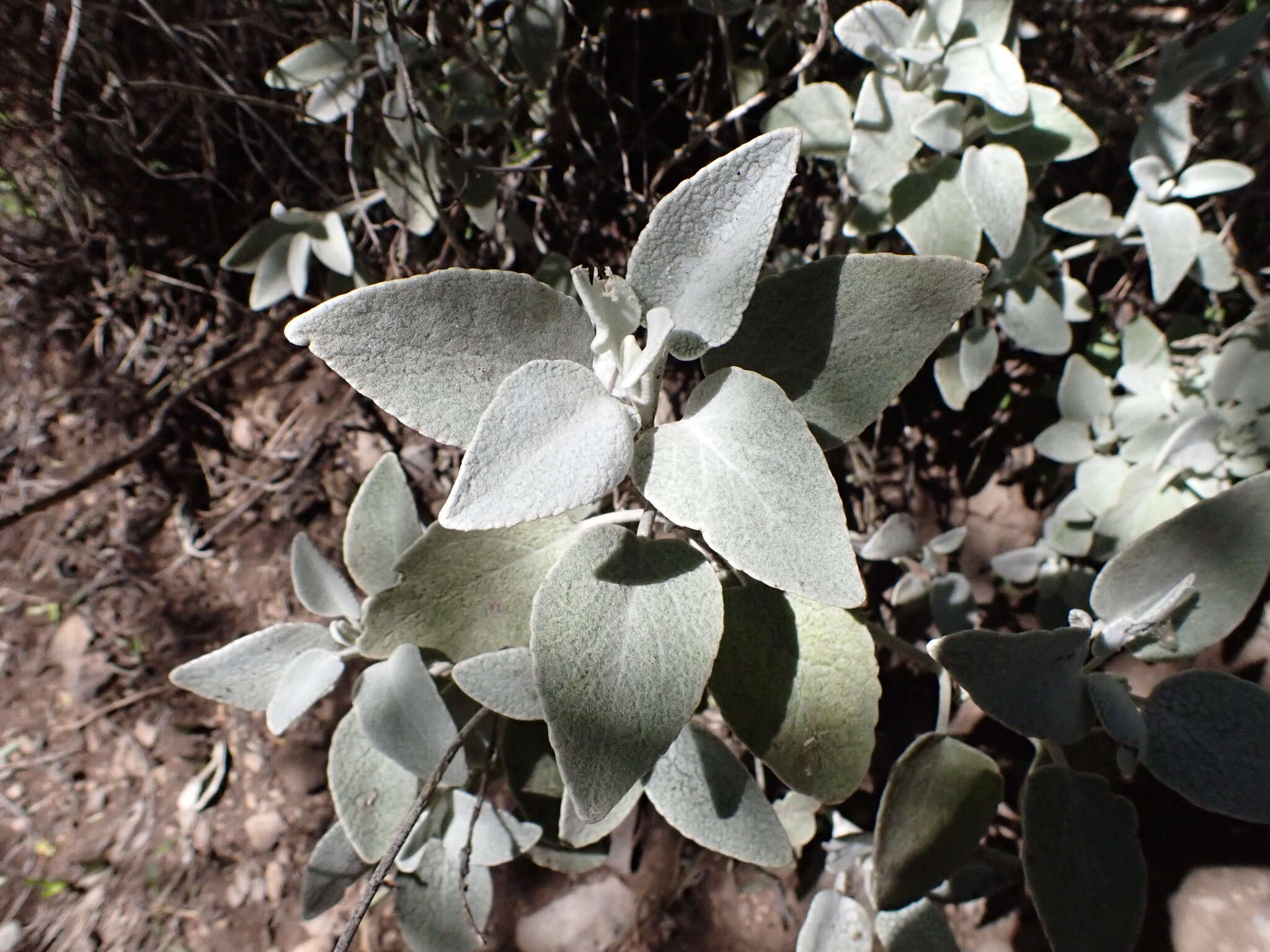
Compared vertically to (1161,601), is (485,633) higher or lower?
lower

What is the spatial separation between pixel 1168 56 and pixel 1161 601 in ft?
2.66

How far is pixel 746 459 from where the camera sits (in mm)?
791

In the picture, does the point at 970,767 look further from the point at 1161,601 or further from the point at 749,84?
the point at 749,84

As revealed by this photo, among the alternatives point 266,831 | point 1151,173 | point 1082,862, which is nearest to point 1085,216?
point 1151,173

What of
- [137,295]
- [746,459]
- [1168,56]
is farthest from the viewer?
[137,295]

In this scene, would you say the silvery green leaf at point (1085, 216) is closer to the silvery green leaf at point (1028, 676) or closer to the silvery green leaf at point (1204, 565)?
the silvery green leaf at point (1204, 565)

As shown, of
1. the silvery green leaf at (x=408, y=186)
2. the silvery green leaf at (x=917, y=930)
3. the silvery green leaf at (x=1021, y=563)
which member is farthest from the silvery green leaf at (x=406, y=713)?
the silvery green leaf at (x=1021, y=563)

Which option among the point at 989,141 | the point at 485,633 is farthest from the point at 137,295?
the point at 989,141

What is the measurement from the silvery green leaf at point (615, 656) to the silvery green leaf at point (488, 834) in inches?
19.0

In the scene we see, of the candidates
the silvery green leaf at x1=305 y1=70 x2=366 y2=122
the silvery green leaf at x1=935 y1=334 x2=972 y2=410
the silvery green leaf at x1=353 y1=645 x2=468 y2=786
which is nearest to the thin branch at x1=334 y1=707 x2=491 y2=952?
the silvery green leaf at x1=353 y1=645 x2=468 y2=786

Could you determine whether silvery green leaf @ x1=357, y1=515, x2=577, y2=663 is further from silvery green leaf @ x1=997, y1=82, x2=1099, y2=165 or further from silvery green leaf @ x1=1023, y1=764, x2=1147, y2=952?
silvery green leaf @ x1=997, y1=82, x2=1099, y2=165

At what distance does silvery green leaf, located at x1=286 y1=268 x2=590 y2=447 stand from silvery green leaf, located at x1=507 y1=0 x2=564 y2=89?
0.61m

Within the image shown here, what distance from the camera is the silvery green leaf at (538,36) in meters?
1.27

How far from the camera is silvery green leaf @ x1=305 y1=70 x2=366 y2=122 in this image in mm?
1352
